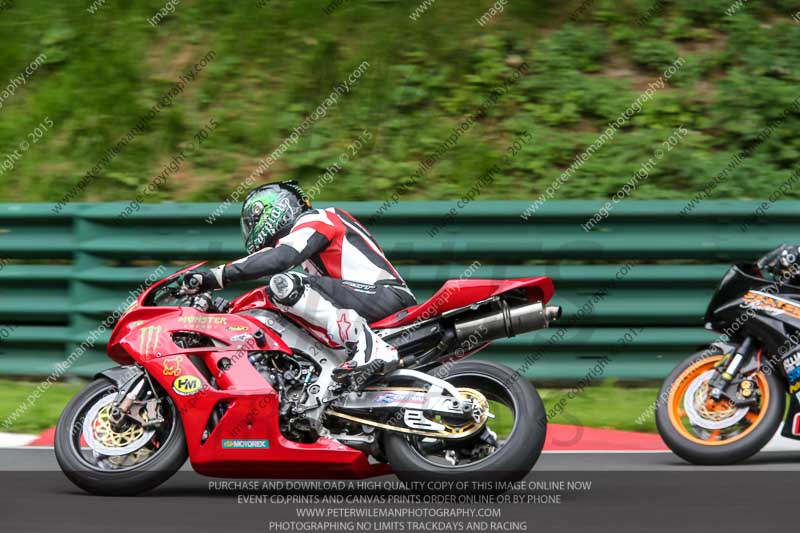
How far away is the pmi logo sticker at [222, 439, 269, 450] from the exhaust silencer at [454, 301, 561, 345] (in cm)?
105

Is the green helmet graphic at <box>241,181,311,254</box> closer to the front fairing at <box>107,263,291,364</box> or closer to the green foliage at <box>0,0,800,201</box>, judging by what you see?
the front fairing at <box>107,263,291,364</box>

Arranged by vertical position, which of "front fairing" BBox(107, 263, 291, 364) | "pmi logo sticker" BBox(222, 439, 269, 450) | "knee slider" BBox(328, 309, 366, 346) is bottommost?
"pmi logo sticker" BBox(222, 439, 269, 450)

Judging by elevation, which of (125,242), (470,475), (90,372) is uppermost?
(470,475)

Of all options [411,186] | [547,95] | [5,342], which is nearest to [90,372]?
[5,342]

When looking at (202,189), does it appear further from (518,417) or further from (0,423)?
(518,417)

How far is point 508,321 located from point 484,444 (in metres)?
0.58

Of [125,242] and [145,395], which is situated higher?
[145,395]

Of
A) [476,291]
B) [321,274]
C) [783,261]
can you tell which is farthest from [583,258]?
[476,291]

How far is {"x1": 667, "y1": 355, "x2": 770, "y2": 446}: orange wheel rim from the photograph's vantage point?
21.2 ft

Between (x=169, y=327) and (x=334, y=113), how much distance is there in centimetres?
508

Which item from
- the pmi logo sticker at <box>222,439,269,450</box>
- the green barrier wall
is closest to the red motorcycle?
the pmi logo sticker at <box>222,439,269,450</box>

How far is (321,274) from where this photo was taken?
6.02 meters

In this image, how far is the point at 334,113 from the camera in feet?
Result: 34.7

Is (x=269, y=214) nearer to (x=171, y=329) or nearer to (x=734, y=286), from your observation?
(x=171, y=329)
